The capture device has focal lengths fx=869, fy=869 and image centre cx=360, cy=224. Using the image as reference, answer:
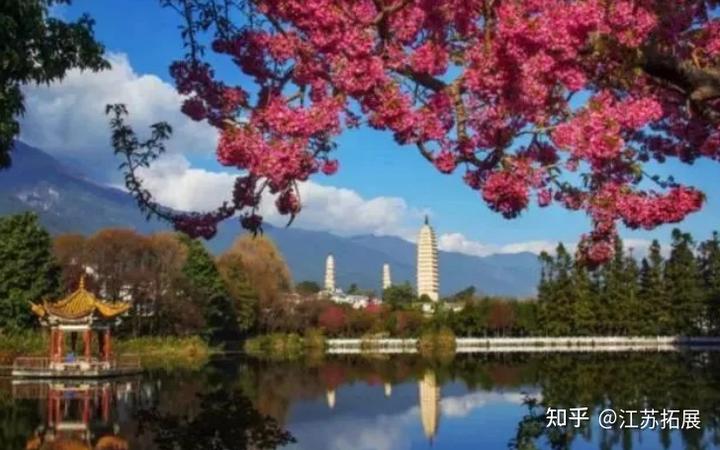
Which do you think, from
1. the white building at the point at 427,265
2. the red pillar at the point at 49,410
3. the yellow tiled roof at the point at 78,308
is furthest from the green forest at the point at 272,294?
the white building at the point at 427,265

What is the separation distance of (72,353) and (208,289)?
58.0 feet

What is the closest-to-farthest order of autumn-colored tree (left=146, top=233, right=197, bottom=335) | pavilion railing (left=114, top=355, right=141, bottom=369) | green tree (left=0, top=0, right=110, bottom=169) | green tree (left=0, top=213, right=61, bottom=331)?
green tree (left=0, top=0, right=110, bottom=169) → pavilion railing (left=114, top=355, right=141, bottom=369) → green tree (left=0, top=213, right=61, bottom=331) → autumn-colored tree (left=146, top=233, right=197, bottom=335)

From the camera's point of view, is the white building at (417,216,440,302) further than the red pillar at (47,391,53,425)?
Yes

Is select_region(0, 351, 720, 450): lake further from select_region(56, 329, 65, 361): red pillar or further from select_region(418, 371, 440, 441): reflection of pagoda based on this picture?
select_region(56, 329, 65, 361): red pillar

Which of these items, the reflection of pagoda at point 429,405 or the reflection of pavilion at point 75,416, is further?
the reflection of pagoda at point 429,405

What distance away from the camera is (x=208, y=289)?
4906 cm

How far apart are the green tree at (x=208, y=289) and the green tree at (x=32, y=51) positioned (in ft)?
139

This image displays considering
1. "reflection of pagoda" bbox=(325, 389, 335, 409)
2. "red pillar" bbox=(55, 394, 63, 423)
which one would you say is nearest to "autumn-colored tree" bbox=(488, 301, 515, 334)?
"reflection of pagoda" bbox=(325, 389, 335, 409)

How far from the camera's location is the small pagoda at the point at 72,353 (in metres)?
28.9

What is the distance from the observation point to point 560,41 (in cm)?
360

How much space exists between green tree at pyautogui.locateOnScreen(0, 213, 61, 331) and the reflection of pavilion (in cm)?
1088

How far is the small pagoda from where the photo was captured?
94.7 ft

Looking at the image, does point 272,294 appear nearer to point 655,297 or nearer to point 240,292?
point 240,292

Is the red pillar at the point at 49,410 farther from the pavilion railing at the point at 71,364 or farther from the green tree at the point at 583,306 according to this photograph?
the green tree at the point at 583,306
